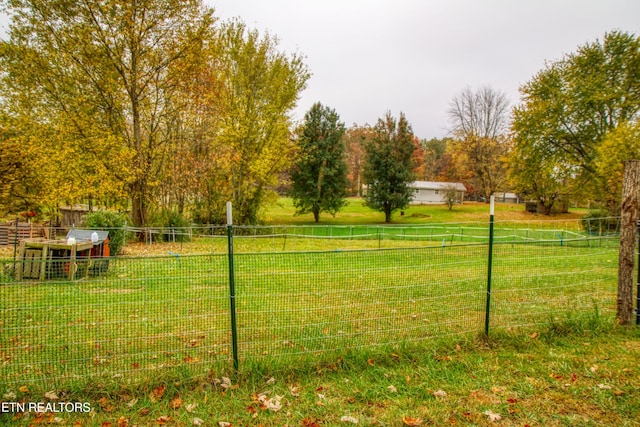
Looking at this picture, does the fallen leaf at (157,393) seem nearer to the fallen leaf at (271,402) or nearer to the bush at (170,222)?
the fallen leaf at (271,402)

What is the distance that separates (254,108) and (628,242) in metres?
20.2

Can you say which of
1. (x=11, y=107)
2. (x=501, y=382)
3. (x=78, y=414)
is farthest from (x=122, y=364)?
(x=11, y=107)

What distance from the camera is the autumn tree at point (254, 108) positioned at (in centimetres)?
2111

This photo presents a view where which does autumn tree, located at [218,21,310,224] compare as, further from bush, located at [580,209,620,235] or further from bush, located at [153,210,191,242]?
bush, located at [580,209,620,235]

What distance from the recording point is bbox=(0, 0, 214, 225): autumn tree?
1464cm

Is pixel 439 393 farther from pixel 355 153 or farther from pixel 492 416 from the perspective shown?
pixel 355 153

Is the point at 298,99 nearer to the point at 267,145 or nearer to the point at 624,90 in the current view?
the point at 267,145

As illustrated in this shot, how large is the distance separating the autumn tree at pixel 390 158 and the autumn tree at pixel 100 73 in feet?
65.6

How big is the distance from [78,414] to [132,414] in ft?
1.46

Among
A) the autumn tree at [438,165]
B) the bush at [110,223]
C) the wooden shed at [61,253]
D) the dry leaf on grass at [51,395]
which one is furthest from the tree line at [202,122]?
the autumn tree at [438,165]

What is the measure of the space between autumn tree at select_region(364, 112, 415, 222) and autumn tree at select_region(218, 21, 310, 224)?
12.4 m

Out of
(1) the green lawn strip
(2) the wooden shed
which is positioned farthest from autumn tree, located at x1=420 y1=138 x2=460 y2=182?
(1) the green lawn strip

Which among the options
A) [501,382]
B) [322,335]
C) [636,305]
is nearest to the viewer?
[501,382]

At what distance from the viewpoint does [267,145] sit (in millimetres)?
22172
